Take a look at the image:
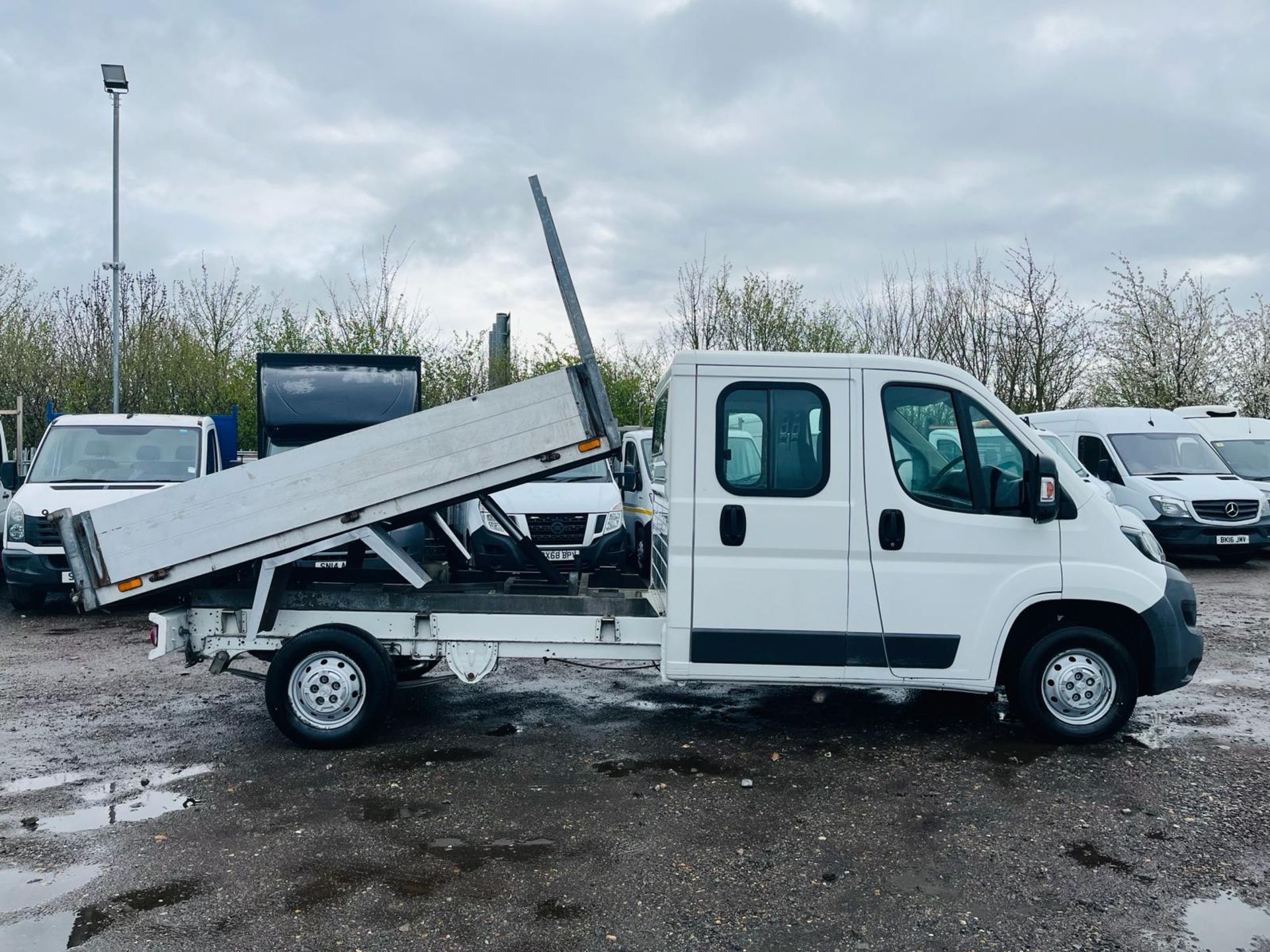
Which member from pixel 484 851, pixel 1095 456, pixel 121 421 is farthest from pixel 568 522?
pixel 1095 456

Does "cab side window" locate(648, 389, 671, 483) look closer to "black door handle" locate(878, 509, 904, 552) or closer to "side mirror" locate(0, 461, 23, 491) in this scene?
"black door handle" locate(878, 509, 904, 552)

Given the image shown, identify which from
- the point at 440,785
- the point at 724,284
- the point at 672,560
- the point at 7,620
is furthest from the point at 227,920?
the point at 724,284

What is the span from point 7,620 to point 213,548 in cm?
691

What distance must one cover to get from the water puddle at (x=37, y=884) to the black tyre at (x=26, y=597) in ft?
24.9

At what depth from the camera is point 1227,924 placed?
4.05m

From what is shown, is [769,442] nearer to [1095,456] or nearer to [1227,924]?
[1227,924]

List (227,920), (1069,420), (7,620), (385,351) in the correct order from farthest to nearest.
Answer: (385,351), (1069,420), (7,620), (227,920)

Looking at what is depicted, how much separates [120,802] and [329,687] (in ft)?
4.06

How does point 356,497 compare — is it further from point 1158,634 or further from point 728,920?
point 1158,634

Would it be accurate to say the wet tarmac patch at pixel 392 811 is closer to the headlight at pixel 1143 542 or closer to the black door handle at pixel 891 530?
the black door handle at pixel 891 530

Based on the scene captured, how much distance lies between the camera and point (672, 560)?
19.6 feet

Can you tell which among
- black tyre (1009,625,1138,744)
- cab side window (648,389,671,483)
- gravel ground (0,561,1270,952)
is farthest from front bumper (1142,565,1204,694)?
cab side window (648,389,671,483)

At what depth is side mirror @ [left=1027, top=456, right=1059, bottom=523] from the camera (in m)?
5.84

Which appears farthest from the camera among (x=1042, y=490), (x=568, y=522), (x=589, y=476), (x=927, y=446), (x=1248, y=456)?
(x=1248, y=456)
